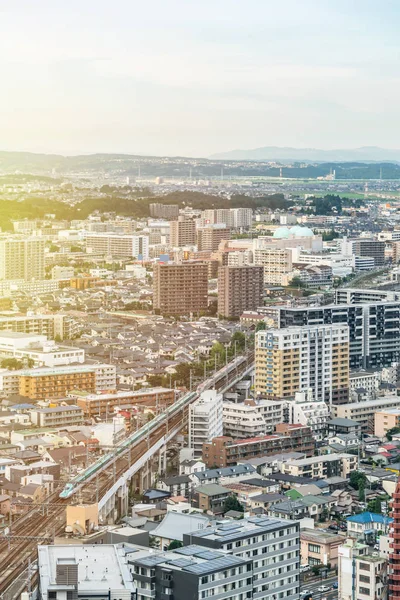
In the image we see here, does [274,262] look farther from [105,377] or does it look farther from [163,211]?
[163,211]

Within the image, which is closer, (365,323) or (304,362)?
(304,362)

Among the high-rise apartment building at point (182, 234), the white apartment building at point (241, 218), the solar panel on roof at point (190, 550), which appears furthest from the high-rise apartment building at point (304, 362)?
the white apartment building at point (241, 218)

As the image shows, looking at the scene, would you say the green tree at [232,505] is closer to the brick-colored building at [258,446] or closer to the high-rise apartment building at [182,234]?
the brick-colored building at [258,446]

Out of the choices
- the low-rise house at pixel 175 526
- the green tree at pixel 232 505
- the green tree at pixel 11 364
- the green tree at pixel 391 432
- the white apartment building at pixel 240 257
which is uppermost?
the white apartment building at pixel 240 257

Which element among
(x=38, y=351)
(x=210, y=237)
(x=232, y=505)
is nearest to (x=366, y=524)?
(x=232, y=505)

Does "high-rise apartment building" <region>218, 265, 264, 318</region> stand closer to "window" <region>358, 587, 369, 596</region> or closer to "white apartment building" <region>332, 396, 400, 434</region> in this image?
"white apartment building" <region>332, 396, 400, 434</region>
